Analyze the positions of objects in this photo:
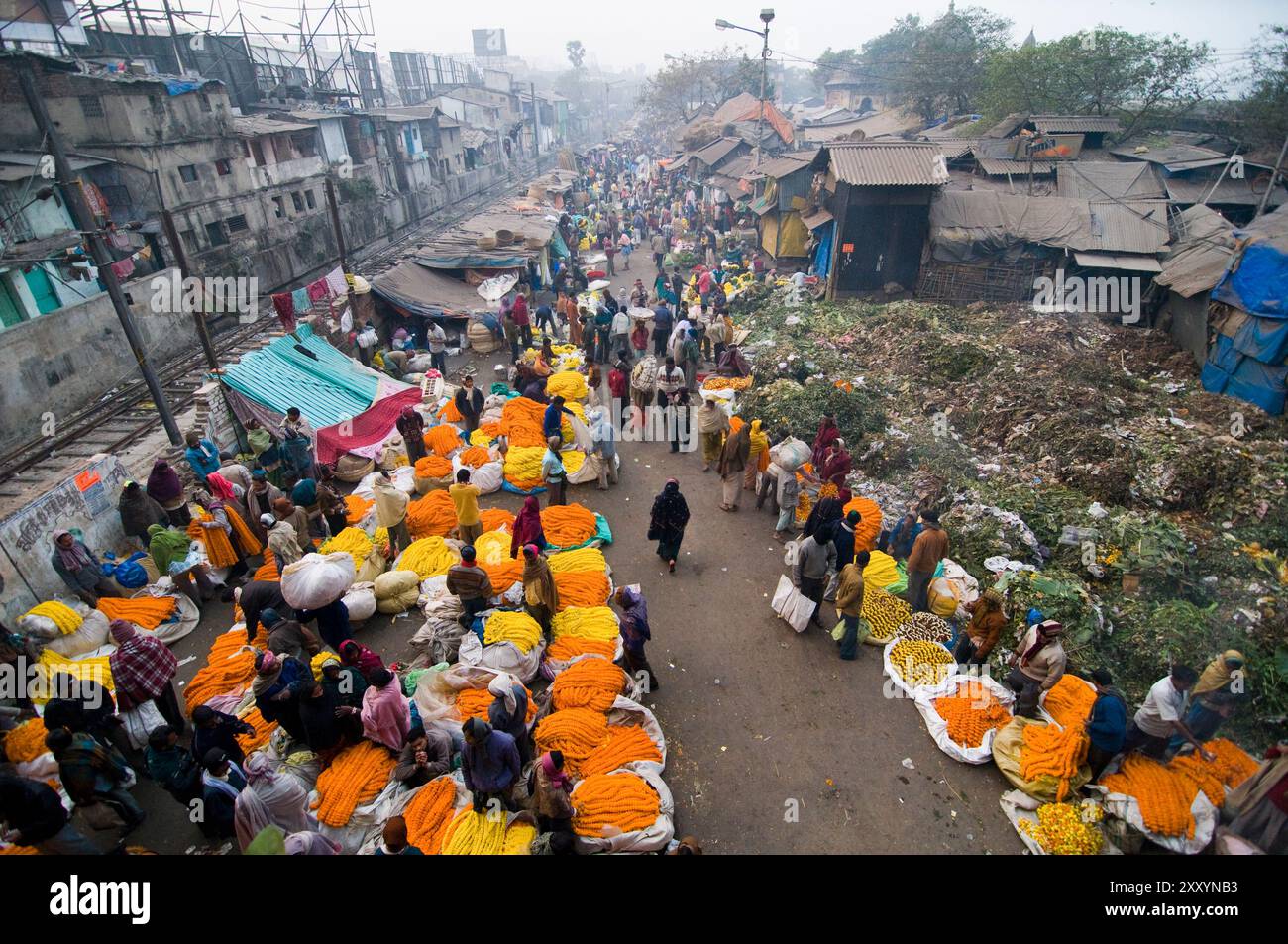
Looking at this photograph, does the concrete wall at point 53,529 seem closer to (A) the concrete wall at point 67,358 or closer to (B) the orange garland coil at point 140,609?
(B) the orange garland coil at point 140,609

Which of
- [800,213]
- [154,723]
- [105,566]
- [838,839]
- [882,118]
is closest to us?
[838,839]

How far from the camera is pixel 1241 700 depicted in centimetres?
581

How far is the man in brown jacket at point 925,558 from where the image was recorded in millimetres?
7223

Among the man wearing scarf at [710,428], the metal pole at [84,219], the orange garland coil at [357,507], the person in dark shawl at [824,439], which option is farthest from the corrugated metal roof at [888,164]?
the metal pole at [84,219]

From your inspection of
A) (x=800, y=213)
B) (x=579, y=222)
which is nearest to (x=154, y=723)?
(x=800, y=213)

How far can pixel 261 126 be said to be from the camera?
86.7 feet

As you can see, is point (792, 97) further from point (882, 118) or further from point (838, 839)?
point (838, 839)

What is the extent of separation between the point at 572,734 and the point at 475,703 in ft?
3.26

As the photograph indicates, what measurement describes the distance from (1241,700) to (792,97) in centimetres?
11871

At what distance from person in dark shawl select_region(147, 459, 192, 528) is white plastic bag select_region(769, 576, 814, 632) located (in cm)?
836

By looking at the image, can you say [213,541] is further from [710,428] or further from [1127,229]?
[1127,229]

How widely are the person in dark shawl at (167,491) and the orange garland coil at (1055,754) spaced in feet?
35.3

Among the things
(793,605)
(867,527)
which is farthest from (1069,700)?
(867,527)

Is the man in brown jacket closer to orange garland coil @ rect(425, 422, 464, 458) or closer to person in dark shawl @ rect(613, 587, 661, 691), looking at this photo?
person in dark shawl @ rect(613, 587, 661, 691)
